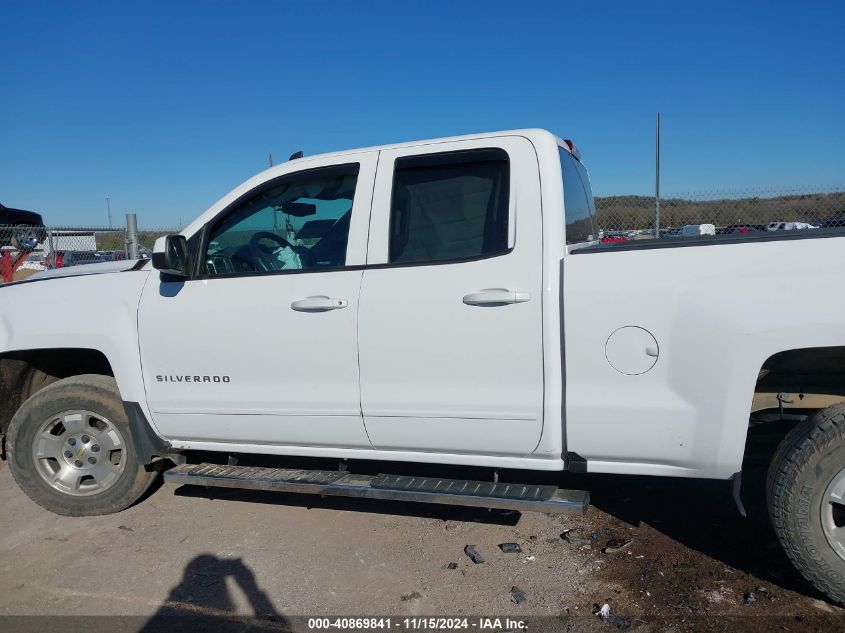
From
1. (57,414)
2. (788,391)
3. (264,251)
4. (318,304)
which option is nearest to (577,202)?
(788,391)

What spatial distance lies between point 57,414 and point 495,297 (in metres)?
2.79

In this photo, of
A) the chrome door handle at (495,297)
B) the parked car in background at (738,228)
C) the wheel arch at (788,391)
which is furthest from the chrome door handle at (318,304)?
the parked car in background at (738,228)

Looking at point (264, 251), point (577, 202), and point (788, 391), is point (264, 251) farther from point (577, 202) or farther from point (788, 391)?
point (788, 391)

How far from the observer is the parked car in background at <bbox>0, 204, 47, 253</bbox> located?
11.5 metres

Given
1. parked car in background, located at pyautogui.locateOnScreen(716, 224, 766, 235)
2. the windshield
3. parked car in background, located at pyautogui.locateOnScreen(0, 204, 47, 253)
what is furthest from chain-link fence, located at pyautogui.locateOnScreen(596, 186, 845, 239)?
parked car in background, located at pyautogui.locateOnScreen(0, 204, 47, 253)

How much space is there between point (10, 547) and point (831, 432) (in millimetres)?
4307

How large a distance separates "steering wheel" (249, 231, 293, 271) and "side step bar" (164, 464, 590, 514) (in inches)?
46.3

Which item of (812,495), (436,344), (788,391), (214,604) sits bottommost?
(214,604)

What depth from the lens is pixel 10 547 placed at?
3.90m

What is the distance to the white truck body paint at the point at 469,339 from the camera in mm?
2865

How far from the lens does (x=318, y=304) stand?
343 cm

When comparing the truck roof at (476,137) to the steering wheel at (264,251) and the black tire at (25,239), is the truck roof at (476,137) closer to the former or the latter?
the steering wheel at (264,251)

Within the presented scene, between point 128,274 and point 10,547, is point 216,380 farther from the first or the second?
point 10,547

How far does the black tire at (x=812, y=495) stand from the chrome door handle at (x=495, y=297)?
51.8 inches
